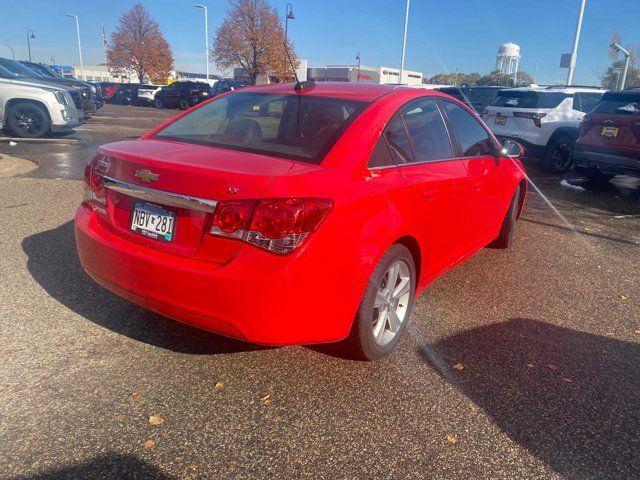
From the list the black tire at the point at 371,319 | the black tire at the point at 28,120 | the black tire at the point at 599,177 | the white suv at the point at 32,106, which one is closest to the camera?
the black tire at the point at 371,319

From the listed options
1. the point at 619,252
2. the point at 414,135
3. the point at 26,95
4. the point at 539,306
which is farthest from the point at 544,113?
the point at 26,95

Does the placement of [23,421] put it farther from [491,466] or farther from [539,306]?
[539,306]

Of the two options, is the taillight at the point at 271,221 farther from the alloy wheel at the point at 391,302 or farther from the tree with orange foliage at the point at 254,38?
the tree with orange foliage at the point at 254,38

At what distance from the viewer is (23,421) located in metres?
2.44

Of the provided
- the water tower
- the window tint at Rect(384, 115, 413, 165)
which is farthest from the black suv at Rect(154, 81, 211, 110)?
the water tower

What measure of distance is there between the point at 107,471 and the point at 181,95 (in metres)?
32.3

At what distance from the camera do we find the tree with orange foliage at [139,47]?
49.9 m

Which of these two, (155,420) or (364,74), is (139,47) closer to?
(364,74)

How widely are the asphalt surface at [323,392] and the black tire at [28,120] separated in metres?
9.34

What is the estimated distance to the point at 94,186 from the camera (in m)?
3.04

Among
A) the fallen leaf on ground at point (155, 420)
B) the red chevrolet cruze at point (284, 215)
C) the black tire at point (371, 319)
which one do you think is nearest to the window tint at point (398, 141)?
the red chevrolet cruze at point (284, 215)

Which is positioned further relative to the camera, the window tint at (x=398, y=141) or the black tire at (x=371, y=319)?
the window tint at (x=398, y=141)

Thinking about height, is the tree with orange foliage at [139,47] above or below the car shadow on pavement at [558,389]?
above

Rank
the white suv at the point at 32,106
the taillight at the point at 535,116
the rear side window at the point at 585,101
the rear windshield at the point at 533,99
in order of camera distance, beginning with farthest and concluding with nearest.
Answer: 1. the white suv at the point at 32,106
2. the rear side window at the point at 585,101
3. the rear windshield at the point at 533,99
4. the taillight at the point at 535,116
